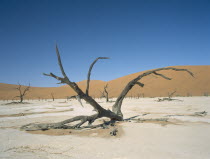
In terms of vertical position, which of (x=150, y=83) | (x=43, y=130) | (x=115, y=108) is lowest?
(x=43, y=130)

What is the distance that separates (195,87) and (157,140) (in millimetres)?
38034

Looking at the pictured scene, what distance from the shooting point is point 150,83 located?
45531 mm

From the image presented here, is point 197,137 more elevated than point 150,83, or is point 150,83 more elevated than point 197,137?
point 150,83

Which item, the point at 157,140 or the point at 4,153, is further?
the point at 157,140

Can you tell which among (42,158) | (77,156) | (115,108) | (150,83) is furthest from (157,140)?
(150,83)

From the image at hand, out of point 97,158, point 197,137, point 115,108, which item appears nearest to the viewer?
point 97,158

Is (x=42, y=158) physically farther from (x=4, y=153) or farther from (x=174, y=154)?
(x=174, y=154)

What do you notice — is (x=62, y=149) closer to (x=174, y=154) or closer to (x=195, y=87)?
(x=174, y=154)

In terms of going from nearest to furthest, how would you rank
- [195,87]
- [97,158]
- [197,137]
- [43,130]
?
[97,158], [197,137], [43,130], [195,87]

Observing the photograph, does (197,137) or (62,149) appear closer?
(62,149)

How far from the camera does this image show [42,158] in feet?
8.43

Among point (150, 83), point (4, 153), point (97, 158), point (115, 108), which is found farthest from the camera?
point (150, 83)

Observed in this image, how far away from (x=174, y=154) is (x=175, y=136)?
1146 millimetres

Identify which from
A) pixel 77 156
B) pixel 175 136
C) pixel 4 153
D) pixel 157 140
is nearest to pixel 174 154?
pixel 157 140
